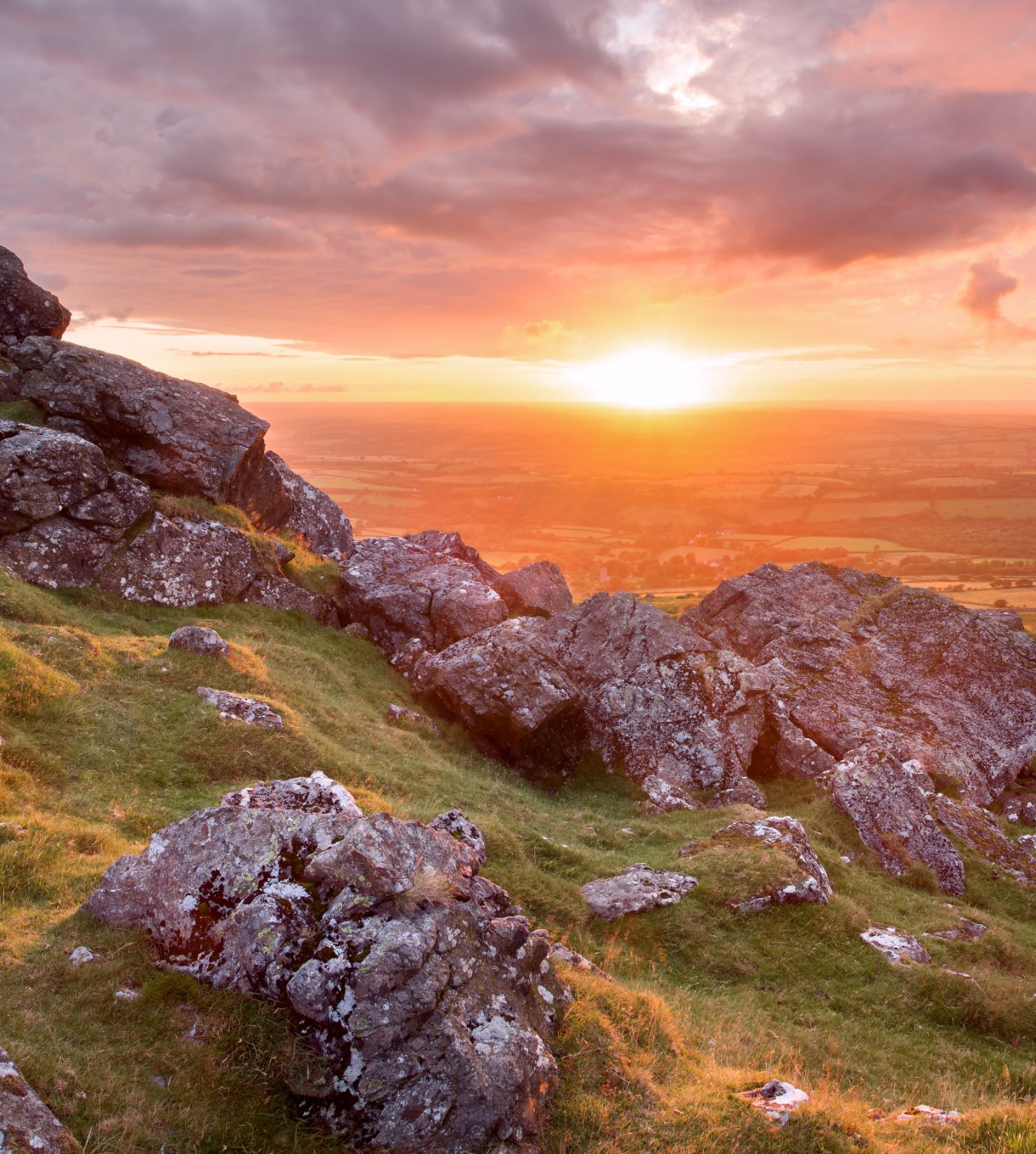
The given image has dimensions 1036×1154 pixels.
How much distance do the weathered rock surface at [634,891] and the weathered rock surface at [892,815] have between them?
27.2 feet

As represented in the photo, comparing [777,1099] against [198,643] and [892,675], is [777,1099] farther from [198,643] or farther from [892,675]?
[892,675]

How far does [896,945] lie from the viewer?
54.9ft

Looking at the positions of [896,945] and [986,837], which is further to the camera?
[986,837]

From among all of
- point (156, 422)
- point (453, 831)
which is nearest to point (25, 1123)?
point (453, 831)

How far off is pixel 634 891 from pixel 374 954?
956cm

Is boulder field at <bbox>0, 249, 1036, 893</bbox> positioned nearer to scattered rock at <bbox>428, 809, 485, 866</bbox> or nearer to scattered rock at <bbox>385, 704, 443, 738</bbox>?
scattered rock at <bbox>385, 704, 443, 738</bbox>

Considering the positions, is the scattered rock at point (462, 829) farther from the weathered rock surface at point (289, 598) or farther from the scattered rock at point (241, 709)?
the weathered rock surface at point (289, 598)

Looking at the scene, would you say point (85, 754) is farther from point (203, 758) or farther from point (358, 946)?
point (358, 946)

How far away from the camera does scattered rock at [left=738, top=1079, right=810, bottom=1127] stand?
9438mm

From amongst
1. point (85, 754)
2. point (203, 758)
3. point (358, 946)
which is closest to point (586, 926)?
point (358, 946)

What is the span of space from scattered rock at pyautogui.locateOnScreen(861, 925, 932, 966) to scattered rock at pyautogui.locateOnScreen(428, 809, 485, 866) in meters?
9.10

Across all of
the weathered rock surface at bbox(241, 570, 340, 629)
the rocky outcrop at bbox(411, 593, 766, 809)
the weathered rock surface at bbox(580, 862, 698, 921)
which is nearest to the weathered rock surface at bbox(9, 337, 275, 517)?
the weathered rock surface at bbox(241, 570, 340, 629)

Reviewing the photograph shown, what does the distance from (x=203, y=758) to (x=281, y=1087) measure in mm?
10942

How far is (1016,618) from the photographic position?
37031mm
